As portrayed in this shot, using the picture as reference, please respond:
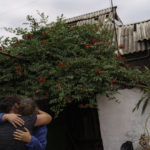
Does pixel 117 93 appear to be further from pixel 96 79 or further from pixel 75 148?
pixel 75 148

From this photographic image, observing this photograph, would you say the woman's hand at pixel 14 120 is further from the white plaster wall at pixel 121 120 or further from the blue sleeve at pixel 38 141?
the white plaster wall at pixel 121 120

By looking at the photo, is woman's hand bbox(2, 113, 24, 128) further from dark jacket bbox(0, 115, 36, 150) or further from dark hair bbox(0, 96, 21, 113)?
dark hair bbox(0, 96, 21, 113)

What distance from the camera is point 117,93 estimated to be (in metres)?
4.98

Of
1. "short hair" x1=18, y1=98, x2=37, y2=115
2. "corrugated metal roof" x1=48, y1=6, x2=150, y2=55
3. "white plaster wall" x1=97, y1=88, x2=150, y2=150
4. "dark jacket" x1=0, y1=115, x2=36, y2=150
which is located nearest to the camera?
"dark jacket" x1=0, y1=115, x2=36, y2=150

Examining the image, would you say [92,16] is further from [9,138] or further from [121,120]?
[9,138]

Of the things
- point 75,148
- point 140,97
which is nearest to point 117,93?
point 140,97

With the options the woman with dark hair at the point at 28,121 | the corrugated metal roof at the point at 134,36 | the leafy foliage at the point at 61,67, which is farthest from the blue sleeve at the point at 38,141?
the corrugated metal roof at the point at 134,36

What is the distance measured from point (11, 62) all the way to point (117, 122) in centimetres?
277

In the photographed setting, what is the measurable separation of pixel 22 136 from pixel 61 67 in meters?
2.59

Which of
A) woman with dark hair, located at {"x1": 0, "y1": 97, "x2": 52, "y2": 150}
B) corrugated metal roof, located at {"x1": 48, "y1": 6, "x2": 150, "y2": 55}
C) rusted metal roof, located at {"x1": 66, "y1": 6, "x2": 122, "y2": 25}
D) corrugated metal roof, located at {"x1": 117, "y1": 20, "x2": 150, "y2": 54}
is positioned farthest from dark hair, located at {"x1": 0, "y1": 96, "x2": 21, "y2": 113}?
rusted metal roof, located at {"x1": 66, "y1": 6, "x2": 122, "y2": 25}

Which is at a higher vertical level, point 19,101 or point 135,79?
point 135,79

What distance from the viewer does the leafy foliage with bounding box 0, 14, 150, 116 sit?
4.39 meters

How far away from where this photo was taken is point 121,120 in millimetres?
4824

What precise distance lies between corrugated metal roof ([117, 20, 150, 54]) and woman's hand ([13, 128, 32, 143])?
813 cm
